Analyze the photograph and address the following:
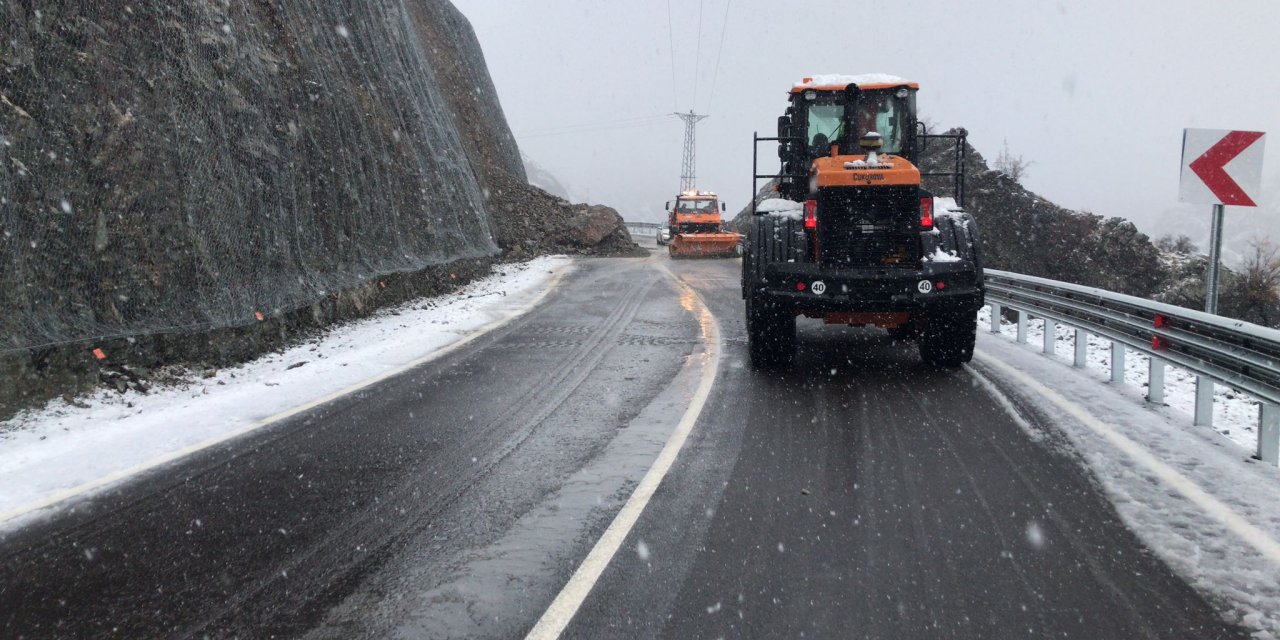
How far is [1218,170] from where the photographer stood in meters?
6.92

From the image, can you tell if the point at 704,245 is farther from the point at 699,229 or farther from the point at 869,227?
the point at 869,227

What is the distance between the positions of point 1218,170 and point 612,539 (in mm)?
6326

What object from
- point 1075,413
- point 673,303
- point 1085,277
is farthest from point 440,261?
point 1085,277

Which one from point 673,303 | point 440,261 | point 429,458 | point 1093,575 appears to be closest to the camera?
point 1093,575

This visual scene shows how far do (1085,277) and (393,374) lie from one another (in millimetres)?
18526

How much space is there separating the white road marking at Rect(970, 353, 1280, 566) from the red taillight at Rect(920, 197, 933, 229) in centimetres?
186

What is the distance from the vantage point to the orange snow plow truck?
28547 millimetres

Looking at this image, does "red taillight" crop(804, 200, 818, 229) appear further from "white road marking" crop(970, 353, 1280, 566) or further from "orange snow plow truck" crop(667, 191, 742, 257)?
"orange snow plow truck" crop(667, 191, 742, 257)

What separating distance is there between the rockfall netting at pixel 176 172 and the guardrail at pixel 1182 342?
29.9 ft

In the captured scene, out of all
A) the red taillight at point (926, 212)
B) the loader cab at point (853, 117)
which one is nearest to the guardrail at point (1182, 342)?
the red taillight at point (926, 212)

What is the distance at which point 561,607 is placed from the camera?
336 cm

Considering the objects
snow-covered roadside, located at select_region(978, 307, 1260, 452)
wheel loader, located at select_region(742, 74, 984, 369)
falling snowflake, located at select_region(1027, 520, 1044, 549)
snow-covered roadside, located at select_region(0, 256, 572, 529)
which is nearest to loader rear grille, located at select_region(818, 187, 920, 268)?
wheel loader, located at select_region(742, 74, 984, 369)

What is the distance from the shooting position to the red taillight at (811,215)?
8305 millimetres

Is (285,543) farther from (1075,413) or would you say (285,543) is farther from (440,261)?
(440,261)
